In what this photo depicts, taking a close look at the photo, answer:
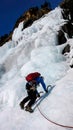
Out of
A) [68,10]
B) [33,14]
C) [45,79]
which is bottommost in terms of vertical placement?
[45,79]

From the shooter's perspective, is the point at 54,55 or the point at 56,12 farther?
the point at 56,12

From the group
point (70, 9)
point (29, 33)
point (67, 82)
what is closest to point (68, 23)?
point (70, 9)

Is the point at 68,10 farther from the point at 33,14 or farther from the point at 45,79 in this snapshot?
the point at 45,79

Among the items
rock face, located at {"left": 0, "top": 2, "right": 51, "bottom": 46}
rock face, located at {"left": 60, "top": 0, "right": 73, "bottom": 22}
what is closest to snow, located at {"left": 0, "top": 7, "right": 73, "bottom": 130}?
rock face, located at {"left": 60, "top": 0, "right": 73, "bottom": 22}

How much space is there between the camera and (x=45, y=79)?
14.0 meters

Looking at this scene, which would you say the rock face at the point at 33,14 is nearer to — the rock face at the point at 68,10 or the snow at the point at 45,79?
the snow at the point at 45,79

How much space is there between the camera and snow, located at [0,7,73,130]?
30.3 ft

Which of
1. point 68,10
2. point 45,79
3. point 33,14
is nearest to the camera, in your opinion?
point 45,79

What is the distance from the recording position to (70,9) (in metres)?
23.9

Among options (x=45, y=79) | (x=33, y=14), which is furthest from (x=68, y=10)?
(x=45, y=79)

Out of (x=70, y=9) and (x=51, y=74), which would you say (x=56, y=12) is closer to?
(x=70, y=9)

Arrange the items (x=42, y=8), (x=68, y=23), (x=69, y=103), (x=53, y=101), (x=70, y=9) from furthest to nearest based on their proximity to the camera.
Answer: (x=42, y=8) → (x=70, y=9) → (x=68, y=23) → (x=53, y=101) → (x=69, y=103)

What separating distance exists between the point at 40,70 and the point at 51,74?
1.16 metres

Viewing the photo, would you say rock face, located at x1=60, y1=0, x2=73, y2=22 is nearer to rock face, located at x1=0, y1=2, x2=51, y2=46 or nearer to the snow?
the snow
